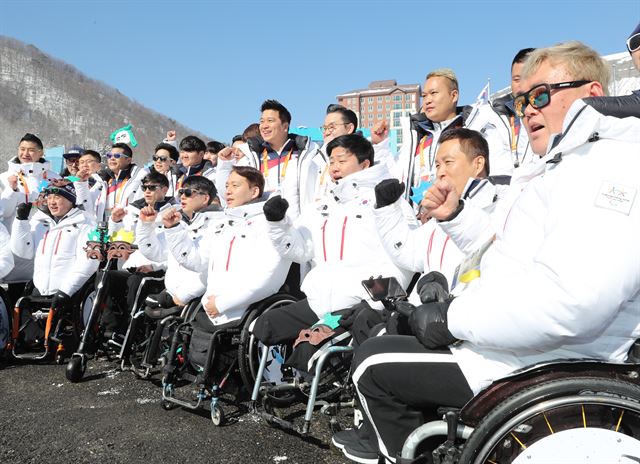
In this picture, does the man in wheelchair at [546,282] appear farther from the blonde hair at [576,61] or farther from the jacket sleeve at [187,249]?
the jacket sleeve at [187,249]

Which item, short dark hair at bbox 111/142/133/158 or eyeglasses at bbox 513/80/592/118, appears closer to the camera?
eyeglasses at bbox 513/80/592/118

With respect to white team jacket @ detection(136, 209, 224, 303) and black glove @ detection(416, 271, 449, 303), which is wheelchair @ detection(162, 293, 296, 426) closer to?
white team jacket @ detection(136, 209, 224, 303)

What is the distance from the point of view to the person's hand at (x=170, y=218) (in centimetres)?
450

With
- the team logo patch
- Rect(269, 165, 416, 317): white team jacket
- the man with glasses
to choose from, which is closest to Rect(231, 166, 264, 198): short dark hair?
Rect(269, 165, 416, 317): white team jacket

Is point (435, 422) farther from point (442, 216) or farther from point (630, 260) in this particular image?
point (442, 216)

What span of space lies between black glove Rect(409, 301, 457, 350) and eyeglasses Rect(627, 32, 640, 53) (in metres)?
1.33

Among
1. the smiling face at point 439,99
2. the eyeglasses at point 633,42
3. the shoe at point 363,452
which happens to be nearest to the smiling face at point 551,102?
the eyeglasses at point 633,42

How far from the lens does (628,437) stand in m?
1.58

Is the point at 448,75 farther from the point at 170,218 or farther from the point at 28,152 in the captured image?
the point at 28,152

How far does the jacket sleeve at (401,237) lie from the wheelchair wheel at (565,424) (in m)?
1.68

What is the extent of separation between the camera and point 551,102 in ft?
6.73

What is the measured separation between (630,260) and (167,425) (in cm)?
313

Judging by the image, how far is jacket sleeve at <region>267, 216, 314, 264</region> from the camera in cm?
389

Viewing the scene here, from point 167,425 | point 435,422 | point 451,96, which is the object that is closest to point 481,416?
point 435,422
